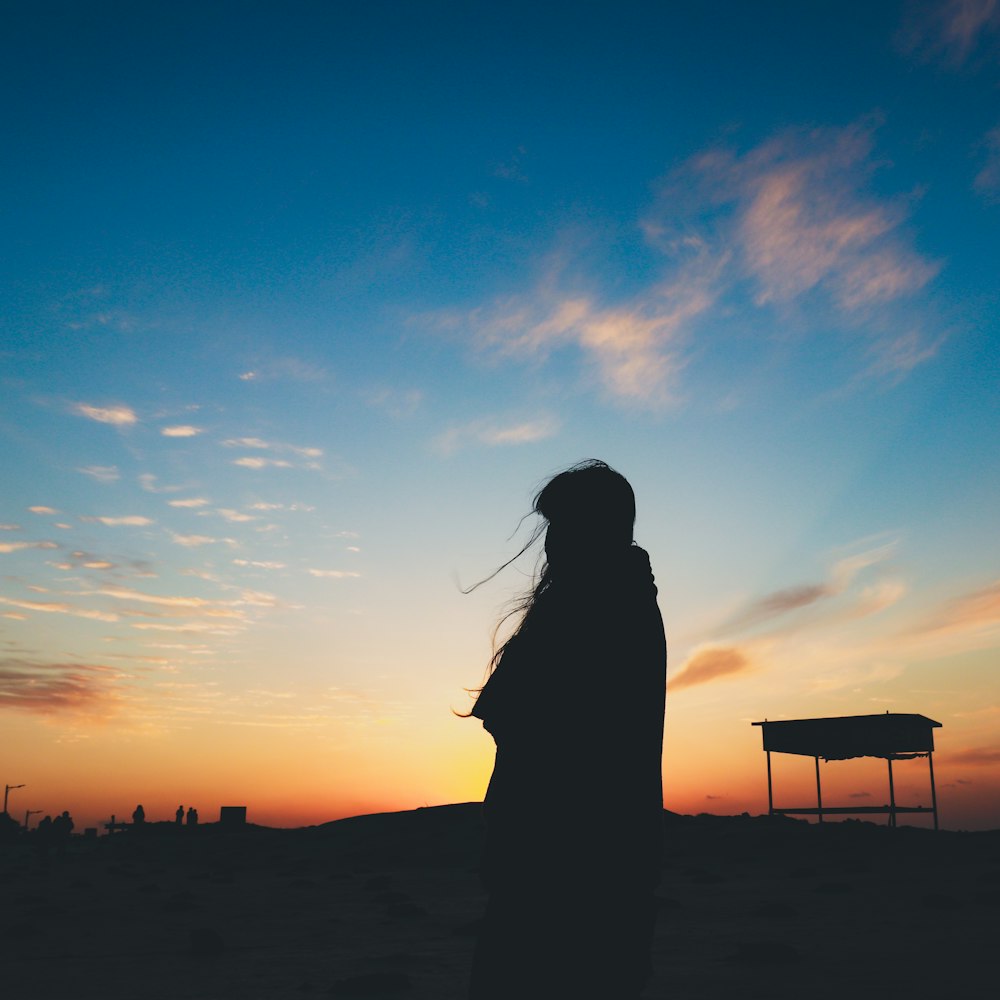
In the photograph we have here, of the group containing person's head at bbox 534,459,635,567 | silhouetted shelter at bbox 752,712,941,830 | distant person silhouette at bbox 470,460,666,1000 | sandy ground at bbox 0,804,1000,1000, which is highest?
silhouetted shelter at bbox 752,712,941,830

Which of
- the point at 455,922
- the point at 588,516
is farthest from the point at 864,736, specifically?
the point at 588,516

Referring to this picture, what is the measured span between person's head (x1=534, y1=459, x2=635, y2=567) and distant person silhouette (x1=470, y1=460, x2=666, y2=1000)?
0.07m

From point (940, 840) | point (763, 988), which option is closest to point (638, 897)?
point (763, 988)

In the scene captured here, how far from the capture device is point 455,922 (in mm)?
14227

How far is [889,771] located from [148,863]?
25.9 m

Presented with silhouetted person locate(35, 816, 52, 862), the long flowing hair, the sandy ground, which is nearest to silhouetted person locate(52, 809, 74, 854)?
silhouetted person locate(35, 816, 52, 862)

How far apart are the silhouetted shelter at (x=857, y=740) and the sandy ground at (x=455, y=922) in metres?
2.15

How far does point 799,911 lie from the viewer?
13.5 m

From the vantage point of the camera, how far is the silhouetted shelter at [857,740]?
26.3 m

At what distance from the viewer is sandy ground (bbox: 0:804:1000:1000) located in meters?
9.08

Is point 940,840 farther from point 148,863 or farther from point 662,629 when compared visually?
point 148,863

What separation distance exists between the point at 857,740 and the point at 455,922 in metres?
17.2

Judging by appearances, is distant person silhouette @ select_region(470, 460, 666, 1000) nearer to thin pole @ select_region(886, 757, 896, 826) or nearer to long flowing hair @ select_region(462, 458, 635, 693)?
long flowing hair @ select_region(462, 458, 635, 693)

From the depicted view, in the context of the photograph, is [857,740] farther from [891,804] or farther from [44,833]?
[44,833]
